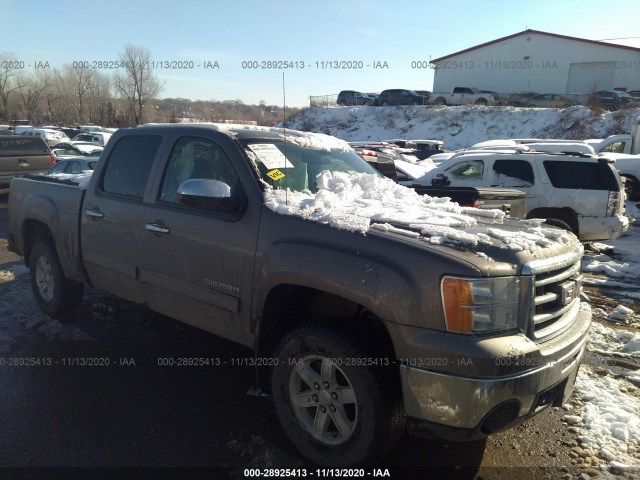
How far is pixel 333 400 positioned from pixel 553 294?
137 centimetres

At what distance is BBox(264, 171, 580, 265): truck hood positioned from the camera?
8.26 ft

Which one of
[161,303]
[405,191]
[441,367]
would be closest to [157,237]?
[161,303]

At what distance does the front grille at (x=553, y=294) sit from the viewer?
8.23ft

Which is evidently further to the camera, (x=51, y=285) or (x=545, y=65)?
(x=545, y=65)

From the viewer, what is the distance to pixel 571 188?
26.7 feet

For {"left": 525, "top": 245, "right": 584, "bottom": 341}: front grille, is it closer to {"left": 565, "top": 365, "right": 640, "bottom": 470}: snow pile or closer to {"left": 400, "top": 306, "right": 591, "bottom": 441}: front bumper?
{"left": 400, "top": 306, "right": 591, "bottom": 441}: front bumper

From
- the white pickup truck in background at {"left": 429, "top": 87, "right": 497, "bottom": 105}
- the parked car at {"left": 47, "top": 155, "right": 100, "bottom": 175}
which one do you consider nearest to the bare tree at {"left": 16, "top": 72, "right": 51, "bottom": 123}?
the white pickup truck in background at {"left": 429, "top": 87, "right": 497, "bottom": 105}

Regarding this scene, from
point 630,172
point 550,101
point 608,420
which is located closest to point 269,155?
point 608,420

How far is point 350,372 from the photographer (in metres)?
2.53

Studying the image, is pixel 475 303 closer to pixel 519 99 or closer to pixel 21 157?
pixel 21 157

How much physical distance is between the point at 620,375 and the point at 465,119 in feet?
117

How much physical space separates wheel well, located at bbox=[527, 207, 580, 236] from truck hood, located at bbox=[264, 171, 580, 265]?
5.19m

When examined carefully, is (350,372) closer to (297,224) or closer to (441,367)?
(441,367)

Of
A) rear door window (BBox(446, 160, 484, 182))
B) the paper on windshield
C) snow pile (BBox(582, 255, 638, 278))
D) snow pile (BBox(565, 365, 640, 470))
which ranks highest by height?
the paper on windshield
